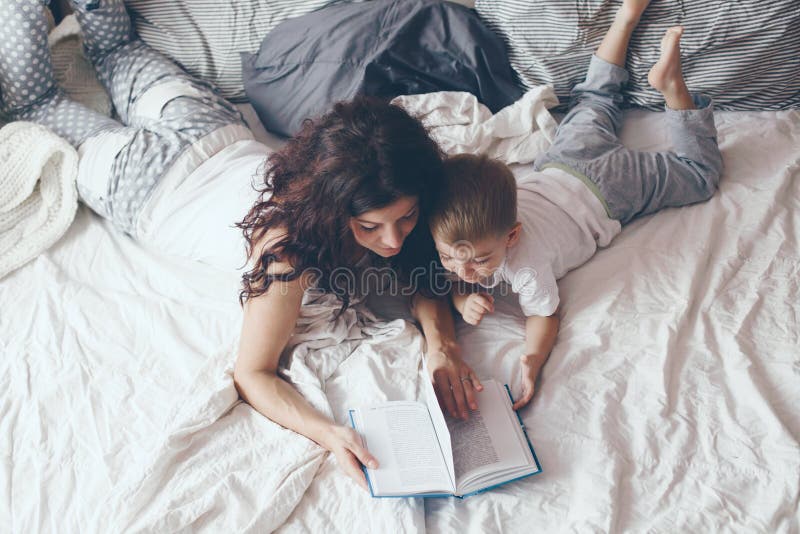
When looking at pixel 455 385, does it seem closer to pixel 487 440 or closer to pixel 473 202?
pixel 487 440

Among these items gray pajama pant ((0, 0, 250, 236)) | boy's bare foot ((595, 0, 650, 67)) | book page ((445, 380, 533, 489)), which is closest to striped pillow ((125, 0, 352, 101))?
gray pajama pant ((0, 0, 250, 236))

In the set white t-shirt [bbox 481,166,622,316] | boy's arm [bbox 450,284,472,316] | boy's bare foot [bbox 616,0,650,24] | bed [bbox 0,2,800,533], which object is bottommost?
boy's arm [bbox 450,284,472,316]

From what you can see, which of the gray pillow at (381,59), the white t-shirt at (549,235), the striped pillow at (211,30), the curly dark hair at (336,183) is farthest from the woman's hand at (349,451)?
Result: the striped pillow at (211,30)

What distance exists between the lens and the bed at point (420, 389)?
1020 mm

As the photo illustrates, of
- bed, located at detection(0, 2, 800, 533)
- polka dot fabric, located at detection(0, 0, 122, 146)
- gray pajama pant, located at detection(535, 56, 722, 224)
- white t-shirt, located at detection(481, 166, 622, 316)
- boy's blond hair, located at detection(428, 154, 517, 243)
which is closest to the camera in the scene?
bed, located at detection(0, 2, 800, 533)

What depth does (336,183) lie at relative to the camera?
3.54ft

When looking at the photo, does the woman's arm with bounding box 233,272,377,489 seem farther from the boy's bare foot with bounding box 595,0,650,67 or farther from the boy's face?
the boy's bare foot with bounding box 595,0,650,67

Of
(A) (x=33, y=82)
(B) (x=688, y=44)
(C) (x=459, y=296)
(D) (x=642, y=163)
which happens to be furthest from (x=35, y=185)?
(B) (x=688, y=44)

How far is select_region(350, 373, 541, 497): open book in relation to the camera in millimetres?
1036

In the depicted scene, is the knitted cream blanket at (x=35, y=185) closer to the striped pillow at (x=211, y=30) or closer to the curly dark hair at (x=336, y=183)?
the striped pillow at (x=211, y=30)

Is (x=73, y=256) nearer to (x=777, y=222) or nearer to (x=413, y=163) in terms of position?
(x=413, y=163)

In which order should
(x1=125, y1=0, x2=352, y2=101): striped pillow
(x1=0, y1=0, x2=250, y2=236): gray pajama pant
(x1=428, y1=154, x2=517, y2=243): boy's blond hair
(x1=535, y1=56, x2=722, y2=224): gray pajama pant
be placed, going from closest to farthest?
(x1=428, y1=154, x2=517, y2=243): boy's blond hair
(x1=535, y1=56, x2=722, y2=224): gray pajama pant
(x1=0, y1=0, x2=250, y2=236): gray pajama pant
(x1=125, y1=0, x2=352, y2=101): striped pillow

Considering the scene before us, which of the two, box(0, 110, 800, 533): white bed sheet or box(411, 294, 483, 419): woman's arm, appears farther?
box(411, 294, 483, 419): woman's arm

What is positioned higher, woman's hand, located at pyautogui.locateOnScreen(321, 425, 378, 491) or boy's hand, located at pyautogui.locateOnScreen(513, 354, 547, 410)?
woman's hand, located at pyautogui.locateOnScreen(321, 425, 378, 491)
